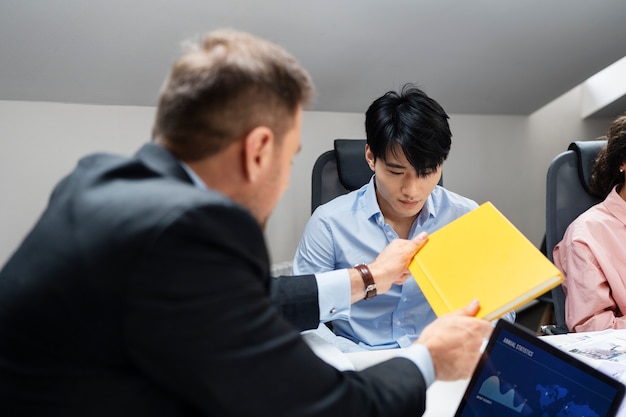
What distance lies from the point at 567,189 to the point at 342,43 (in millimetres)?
1090

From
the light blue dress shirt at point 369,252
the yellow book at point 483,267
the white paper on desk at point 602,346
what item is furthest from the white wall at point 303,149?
the white paper on desk at point 602,346

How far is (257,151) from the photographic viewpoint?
0.74m

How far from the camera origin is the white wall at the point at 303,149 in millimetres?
2248

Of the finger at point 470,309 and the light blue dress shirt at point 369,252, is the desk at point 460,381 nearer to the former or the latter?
the finger at point 470,309

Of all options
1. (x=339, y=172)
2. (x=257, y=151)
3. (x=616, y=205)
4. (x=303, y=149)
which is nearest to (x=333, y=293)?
(x=257, y=151)

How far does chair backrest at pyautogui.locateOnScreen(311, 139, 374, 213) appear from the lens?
77.3 inches

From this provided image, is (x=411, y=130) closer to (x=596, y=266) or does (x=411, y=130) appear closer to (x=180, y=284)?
(x=596, y=266)

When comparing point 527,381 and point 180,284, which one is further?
point 527,381

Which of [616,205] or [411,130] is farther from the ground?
[411,130]

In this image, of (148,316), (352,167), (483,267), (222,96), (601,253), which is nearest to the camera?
(148,316)

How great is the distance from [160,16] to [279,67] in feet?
4.68

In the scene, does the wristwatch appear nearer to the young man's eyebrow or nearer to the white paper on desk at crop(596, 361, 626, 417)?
the young man's eyebrow

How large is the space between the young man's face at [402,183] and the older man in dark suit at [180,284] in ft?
2.70

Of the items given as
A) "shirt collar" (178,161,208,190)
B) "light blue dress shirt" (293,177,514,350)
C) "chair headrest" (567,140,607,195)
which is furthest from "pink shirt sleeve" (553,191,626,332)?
"shirt collar" (178,161,208,190)
